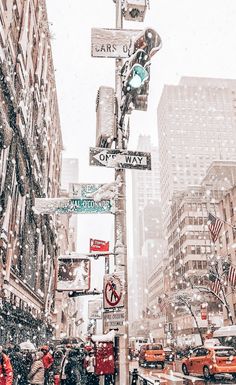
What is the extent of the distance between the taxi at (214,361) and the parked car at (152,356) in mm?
8888

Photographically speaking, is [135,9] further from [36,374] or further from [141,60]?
[36,374]

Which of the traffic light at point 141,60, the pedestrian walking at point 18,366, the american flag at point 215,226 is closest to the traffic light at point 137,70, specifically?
the traffic light at point 141,60

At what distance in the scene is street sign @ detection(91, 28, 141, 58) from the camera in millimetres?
6218

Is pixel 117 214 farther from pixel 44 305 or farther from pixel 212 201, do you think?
pixel 212 201

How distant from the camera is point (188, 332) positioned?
75438 millimetres

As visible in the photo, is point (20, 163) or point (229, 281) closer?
point (20, 163)

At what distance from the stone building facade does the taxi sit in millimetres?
8767

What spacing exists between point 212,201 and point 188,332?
1063 inches

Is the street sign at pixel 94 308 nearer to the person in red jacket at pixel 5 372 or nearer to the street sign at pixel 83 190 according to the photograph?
the person in red jacket at pixel 5 372

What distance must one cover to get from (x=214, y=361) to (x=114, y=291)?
1385cm

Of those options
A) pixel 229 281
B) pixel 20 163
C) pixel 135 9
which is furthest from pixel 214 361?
pixel 229 281

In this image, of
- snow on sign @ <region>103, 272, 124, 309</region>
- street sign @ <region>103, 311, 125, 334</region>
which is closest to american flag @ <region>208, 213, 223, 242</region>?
snow on sign @ <region>103, 272, 124, 309</region>

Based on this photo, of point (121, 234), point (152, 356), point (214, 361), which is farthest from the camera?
point (152, 356)

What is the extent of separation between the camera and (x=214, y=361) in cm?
1762
